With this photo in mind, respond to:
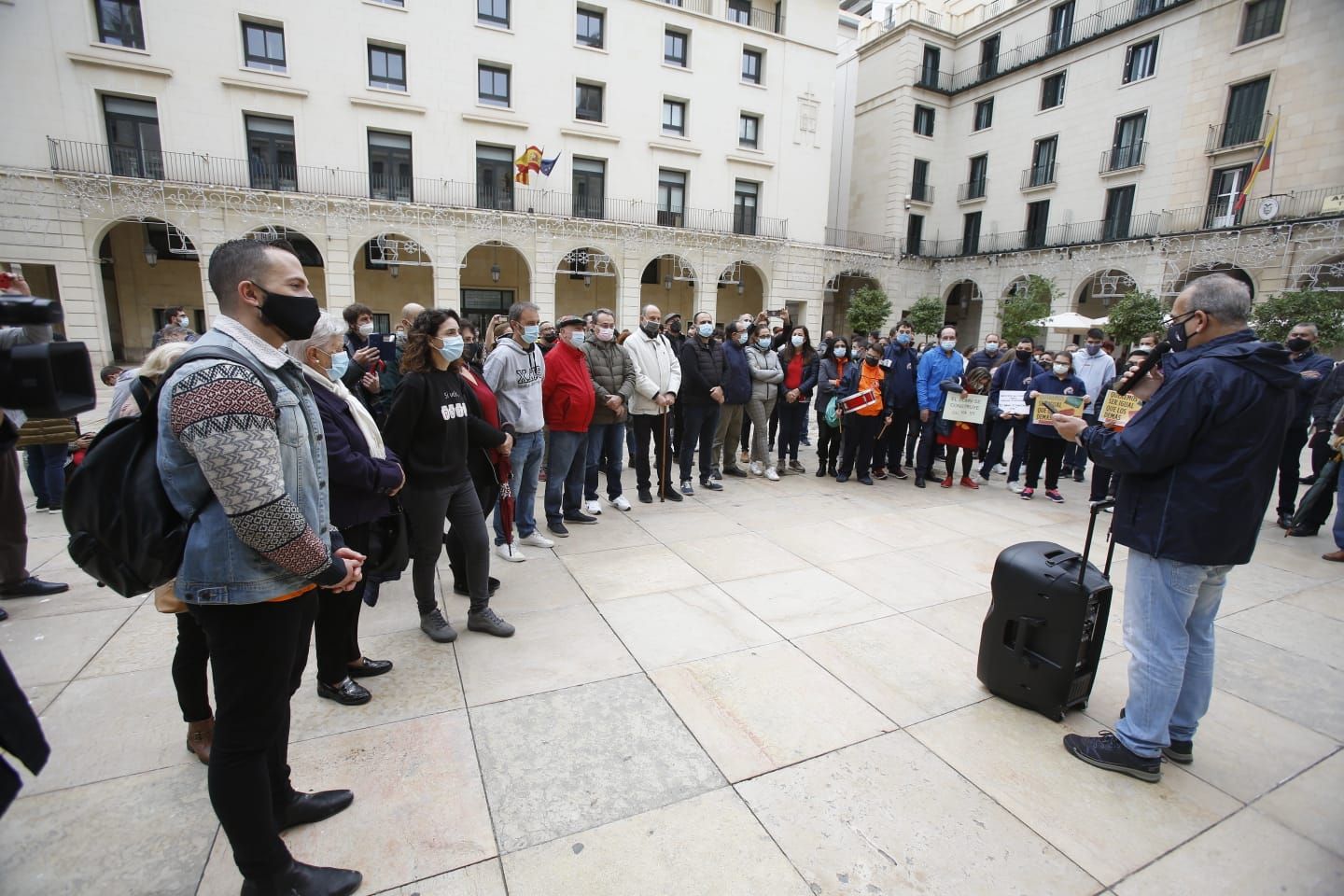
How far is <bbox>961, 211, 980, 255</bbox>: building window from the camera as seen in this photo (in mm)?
29578

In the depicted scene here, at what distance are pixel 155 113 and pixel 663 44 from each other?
16587 mm

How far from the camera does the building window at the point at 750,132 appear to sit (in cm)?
2567

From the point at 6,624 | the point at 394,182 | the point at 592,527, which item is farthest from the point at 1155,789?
the point at 394,182

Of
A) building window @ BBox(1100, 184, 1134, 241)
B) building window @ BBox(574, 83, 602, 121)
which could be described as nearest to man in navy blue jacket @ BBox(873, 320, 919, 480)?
building window @ BBox(574, 83, 602, 121)

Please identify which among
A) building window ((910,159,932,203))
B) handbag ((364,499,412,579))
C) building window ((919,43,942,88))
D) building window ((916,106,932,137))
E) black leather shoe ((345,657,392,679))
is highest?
building window ((919,43,942,88))

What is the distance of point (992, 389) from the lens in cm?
802

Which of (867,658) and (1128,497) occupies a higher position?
(1128,497)

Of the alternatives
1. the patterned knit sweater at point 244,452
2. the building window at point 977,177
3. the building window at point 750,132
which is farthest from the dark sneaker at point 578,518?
the building window at point 977,177

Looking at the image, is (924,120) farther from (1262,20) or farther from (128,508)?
(128,508)

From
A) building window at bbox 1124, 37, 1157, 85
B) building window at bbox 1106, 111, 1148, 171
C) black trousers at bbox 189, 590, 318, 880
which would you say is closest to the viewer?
black trousers at bbox 189, 590, 318, 880

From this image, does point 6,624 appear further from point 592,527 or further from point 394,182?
point 394,182

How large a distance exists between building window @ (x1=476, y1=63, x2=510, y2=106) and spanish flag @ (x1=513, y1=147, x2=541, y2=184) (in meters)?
2.12

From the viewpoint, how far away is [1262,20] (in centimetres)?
2033

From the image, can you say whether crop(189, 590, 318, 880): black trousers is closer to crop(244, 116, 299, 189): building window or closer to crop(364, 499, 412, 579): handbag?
crop(364, 499, 412, 579): handbag
